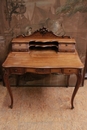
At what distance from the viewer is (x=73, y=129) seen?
1706mm

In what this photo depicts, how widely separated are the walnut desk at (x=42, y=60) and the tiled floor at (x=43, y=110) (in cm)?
A: 14

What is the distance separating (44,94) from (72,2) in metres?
1.39

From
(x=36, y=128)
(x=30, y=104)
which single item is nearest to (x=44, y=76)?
(x=30, y=104)

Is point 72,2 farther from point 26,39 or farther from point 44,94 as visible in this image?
point 44,94

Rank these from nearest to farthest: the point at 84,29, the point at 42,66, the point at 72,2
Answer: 1. the point at 42,66
2. the point at 72,2
3. the point at 84,29

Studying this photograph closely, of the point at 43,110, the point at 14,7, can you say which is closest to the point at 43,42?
the point at 14,7

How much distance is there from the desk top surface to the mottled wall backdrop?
349 millimetres

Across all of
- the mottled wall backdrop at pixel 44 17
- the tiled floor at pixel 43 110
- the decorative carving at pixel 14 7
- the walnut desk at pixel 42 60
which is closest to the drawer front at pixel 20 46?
the walnut desk at pixel 42 60

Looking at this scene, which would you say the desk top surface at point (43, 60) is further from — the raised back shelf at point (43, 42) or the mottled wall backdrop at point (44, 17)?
the mottled wall backdrop at point (44, 17)

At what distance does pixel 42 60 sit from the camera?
1754mm

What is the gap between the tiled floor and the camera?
176 cm

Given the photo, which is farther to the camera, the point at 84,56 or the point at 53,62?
the point at 84,56

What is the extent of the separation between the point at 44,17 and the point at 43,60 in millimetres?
645

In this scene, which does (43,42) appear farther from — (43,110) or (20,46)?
(43,110)
